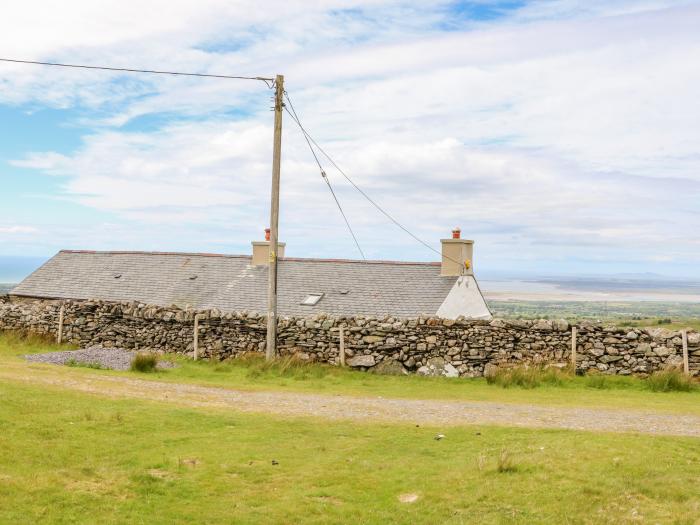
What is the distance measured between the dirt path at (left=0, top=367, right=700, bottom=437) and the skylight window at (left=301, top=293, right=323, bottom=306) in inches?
437

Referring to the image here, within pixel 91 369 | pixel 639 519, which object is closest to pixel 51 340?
pixel 91 369

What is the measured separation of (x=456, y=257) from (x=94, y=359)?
1440 cm

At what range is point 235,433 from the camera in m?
12.2

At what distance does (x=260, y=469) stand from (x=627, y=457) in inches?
204

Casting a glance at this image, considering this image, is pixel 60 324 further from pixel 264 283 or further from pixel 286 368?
pixel 286 368

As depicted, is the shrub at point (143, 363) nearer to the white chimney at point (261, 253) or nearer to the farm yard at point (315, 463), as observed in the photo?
the farm yard at point (315, 463)

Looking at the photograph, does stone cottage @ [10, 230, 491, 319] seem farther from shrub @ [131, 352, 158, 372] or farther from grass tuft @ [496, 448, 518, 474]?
grass tuft @ [496, 448, 518, 474]

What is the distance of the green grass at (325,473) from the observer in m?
8.31

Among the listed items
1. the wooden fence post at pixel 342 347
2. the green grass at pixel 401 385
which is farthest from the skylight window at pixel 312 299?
the wooden fence post at pixel 342 347

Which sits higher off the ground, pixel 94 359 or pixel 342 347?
pixel 342 347

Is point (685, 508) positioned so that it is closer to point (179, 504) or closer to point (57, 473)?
point (179, 504)

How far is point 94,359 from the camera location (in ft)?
70.6

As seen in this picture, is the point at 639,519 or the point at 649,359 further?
the point at 649,359

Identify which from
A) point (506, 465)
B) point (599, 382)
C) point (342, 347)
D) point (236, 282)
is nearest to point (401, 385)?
point (342, 347)
